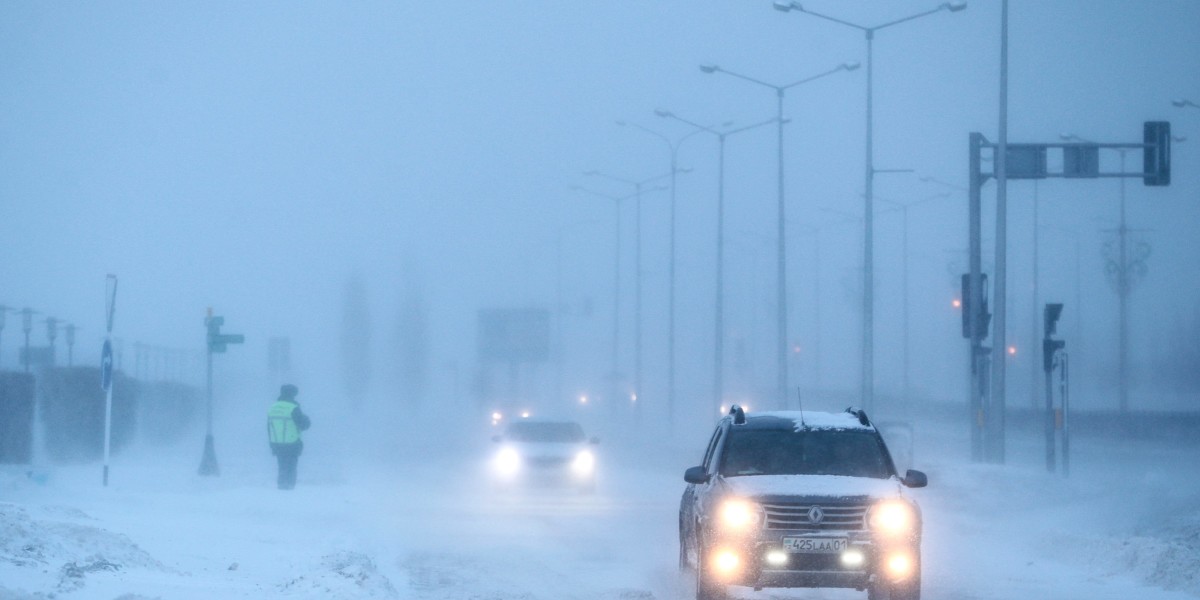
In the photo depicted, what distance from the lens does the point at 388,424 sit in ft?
294

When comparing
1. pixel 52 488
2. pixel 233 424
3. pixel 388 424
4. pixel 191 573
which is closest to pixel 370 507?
pixel 52 488

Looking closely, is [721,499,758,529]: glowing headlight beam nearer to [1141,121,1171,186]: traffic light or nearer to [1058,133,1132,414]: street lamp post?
[1141,121,1171,186]: traffic light

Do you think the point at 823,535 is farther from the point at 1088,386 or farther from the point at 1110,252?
the point at 1088,386

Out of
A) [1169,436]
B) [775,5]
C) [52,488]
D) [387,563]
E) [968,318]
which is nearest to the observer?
[387,563]

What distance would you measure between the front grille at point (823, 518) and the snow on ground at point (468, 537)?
1.73 metres

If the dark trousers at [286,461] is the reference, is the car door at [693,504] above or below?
above

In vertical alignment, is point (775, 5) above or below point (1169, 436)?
above

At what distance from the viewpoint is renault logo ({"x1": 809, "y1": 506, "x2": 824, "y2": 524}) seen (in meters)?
12.5

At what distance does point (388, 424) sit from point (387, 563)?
7259 centimetres

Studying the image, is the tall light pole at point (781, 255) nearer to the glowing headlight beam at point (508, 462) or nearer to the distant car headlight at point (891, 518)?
the glowing headlight beam at point (508, 462)

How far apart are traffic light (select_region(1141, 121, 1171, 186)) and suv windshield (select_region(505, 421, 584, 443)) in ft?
40.7

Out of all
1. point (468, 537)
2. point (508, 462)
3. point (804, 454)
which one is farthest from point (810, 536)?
point (508, 462)

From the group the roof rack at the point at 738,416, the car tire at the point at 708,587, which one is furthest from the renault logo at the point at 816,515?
the roof rack at the point at 738,416

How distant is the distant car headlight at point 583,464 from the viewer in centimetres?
3061
